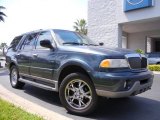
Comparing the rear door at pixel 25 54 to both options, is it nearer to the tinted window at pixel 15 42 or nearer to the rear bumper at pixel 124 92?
the tinted window at pixel 15 42

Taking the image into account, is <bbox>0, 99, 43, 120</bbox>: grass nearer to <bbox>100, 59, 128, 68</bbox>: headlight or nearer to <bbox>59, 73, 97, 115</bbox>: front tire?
<bbox>59, 73, 97, 115</bbox>: front tire

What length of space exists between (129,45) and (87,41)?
72.6ft

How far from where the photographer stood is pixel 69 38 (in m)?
6.43

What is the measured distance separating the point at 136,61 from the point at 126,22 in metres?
16.8

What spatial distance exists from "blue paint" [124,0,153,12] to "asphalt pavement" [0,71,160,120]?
12653 mm

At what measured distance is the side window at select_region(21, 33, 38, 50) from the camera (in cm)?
720

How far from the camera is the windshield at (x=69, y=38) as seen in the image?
6.22m

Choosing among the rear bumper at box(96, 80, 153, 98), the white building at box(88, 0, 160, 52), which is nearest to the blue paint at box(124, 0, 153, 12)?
the white building at box(88, 0, 160, 52)

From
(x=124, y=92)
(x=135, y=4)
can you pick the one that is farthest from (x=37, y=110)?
(x=135, y=4)

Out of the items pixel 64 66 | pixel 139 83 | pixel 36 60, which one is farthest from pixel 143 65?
pixel 36 60

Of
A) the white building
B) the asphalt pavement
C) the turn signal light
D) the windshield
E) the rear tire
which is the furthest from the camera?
the white building

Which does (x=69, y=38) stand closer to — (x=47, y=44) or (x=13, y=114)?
(x=47, y=44)

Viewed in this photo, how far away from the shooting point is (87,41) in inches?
269

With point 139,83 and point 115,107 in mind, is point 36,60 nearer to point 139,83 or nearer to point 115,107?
point 115,107
